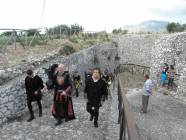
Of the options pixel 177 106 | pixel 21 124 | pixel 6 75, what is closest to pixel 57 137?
pixel 21 124

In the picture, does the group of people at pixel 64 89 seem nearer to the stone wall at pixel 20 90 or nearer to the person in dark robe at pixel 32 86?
the person in dark robe at pixel 32 86

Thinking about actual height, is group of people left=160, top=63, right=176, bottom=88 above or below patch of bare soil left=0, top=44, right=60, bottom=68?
below

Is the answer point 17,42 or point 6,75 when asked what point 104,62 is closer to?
point 17,42

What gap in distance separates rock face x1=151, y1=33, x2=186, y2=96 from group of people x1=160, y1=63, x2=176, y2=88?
317 millimetres

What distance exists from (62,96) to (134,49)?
755 inches

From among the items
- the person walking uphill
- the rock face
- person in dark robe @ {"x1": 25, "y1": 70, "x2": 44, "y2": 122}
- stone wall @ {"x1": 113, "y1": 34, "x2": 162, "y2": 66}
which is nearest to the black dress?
person in dark robe @ {"x1": 25, "y1": 70, "x2": 44, "y2": 122}

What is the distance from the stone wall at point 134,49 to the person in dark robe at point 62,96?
1822 centimetres

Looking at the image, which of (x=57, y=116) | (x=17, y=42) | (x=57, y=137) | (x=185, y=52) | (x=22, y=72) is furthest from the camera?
(x=185, y=52)

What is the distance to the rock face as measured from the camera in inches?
619

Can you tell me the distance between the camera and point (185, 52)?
56.0 ft

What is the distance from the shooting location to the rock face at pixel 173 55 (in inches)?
619

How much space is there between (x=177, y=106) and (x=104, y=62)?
8.13 metres

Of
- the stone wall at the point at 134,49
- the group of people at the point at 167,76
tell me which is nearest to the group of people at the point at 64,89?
the group of people at the point at 167,76

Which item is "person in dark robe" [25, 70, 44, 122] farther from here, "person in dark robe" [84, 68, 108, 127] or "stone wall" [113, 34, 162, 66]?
"stone wall" [113, 34, 162, 66]
